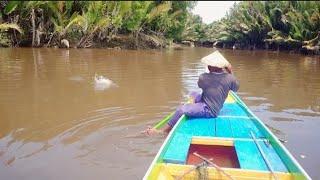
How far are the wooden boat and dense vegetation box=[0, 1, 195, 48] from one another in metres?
13.3

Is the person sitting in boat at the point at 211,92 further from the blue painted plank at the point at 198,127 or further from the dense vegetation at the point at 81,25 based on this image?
the dense vegetation at the point at 81,25

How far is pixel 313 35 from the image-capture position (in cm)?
2647

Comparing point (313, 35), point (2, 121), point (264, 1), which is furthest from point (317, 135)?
point (264, 1)

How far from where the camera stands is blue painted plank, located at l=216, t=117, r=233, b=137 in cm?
523

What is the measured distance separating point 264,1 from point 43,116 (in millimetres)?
28067

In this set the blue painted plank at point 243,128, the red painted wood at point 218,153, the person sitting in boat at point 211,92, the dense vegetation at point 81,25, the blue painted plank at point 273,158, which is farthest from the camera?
the dense vegetation at point 81,25

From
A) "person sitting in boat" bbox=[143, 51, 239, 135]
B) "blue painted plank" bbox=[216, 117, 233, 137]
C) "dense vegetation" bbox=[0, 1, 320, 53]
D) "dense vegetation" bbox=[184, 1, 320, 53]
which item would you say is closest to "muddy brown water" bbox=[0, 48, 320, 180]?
"person sitting in boat" bbox=[143, 51, 239, 135]

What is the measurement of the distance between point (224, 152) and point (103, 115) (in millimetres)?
3184

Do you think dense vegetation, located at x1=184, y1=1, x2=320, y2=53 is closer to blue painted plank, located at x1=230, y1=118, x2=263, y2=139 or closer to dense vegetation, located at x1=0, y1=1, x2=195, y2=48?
dense vegetation, located at x1=0, y1=1, x2=195, y2=48

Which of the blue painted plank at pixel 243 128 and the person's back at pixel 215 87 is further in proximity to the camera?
the person's back at pixel 215 87

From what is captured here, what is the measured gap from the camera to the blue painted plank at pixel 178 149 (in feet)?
13.9

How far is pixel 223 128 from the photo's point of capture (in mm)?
5496

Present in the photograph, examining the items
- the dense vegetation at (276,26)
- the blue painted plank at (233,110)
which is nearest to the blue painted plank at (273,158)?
the blue painted plank at (233,110)

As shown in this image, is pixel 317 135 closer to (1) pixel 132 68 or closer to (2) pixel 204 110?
(2) pixel 204 110
